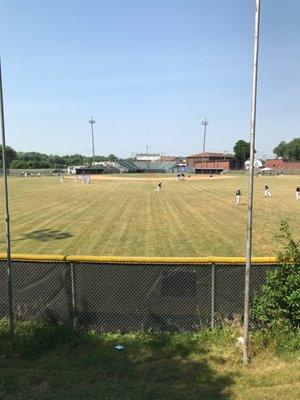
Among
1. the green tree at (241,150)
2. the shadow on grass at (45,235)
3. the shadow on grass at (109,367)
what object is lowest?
the shadow on grass at (45,235)

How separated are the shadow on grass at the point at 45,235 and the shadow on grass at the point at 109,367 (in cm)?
1247

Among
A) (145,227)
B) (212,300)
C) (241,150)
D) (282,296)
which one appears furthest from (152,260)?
(241,150)

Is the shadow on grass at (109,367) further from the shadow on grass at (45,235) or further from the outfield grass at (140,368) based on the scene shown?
the shadow on grass at (45,235)

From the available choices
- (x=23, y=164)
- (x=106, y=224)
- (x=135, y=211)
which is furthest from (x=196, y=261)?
(x=23, y=164)

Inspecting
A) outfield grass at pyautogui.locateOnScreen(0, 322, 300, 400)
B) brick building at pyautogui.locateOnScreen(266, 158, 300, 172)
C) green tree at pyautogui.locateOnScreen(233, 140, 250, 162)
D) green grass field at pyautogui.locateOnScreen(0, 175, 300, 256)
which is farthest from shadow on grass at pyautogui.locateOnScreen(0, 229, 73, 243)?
green tree at pyautogui.locateOnScreen(233, 140, 250, 162)

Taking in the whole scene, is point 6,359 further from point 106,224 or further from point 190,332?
point 106,224

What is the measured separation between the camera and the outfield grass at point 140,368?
607 cm

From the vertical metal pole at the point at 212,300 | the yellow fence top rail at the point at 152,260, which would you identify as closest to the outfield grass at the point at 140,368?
the vertical metal pole at the point at 212,300

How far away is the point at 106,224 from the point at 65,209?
29.4ft

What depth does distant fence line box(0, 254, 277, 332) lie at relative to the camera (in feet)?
27.6

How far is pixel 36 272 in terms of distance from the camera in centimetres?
871

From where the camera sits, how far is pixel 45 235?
70.3 ft

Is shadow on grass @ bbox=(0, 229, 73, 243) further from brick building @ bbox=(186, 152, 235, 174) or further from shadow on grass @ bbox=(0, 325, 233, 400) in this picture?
brick building @ bbox=(186, 152, 235, 174)

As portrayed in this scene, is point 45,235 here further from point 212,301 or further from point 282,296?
point 282,296
